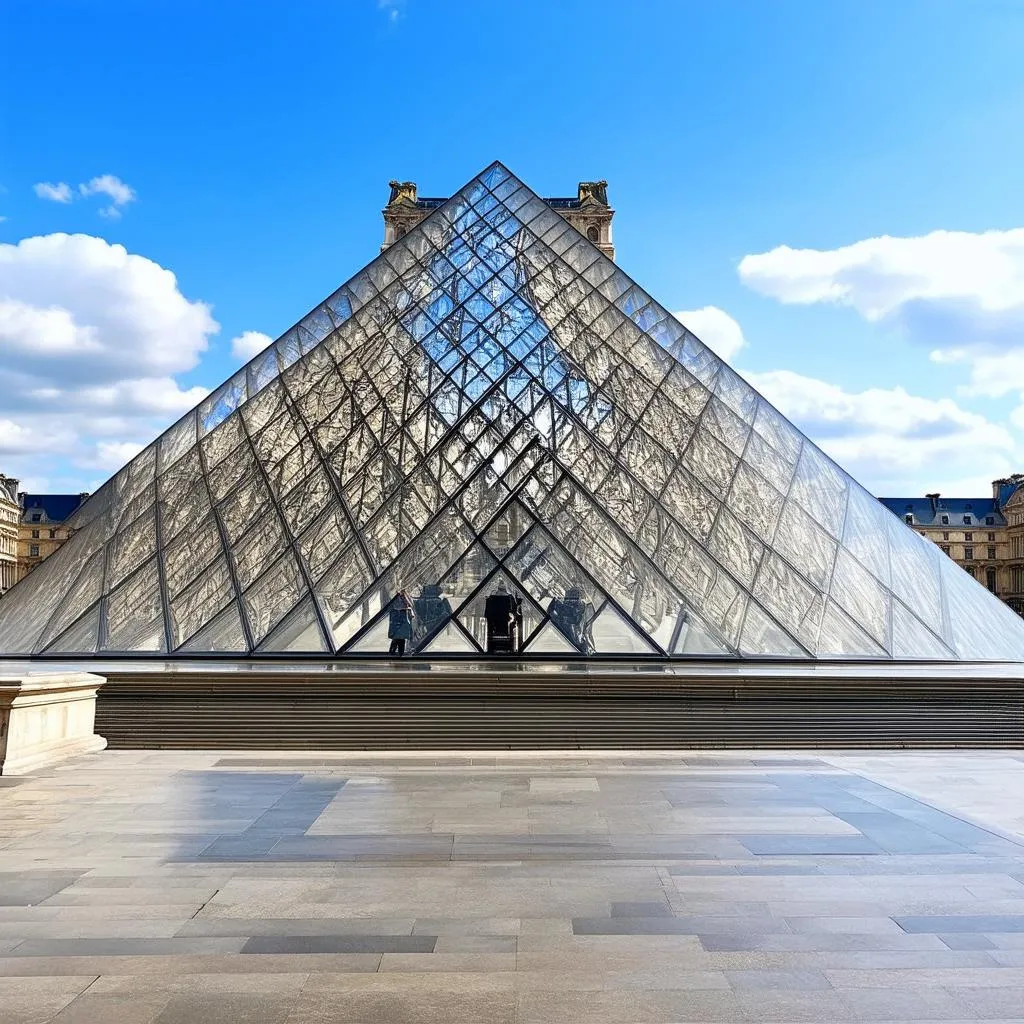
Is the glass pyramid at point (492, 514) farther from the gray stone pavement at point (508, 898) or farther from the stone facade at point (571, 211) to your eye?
the stone facade at point (571, 211)

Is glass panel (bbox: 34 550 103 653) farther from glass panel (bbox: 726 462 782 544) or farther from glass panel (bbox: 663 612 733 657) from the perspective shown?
glass panel (bbox: 726 462 782 544)

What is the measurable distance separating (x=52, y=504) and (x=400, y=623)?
85.4 metres

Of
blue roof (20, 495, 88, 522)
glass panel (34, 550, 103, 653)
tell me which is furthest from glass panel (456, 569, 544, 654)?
blue roof (20, 495, 88, 522)

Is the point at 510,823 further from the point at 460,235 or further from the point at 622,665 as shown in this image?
the point at 460,235

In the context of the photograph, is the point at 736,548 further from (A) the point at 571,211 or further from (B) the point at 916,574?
(A) the point at 571,211

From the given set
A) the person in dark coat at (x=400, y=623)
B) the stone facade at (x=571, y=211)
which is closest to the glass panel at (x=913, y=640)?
the person in dark coat at (x=400, y=623)

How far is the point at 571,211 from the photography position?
221 feet

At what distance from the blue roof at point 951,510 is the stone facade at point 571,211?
36.4 metres

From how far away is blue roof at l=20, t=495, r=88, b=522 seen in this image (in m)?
87.9

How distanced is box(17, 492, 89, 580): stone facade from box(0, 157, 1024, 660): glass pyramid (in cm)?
7156

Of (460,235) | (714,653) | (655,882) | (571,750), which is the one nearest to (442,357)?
(460,235)

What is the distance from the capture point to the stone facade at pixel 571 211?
64.2 metres

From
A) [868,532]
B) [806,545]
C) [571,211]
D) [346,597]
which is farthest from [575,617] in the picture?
[571,211]

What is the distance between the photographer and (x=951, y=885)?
17.0ft
